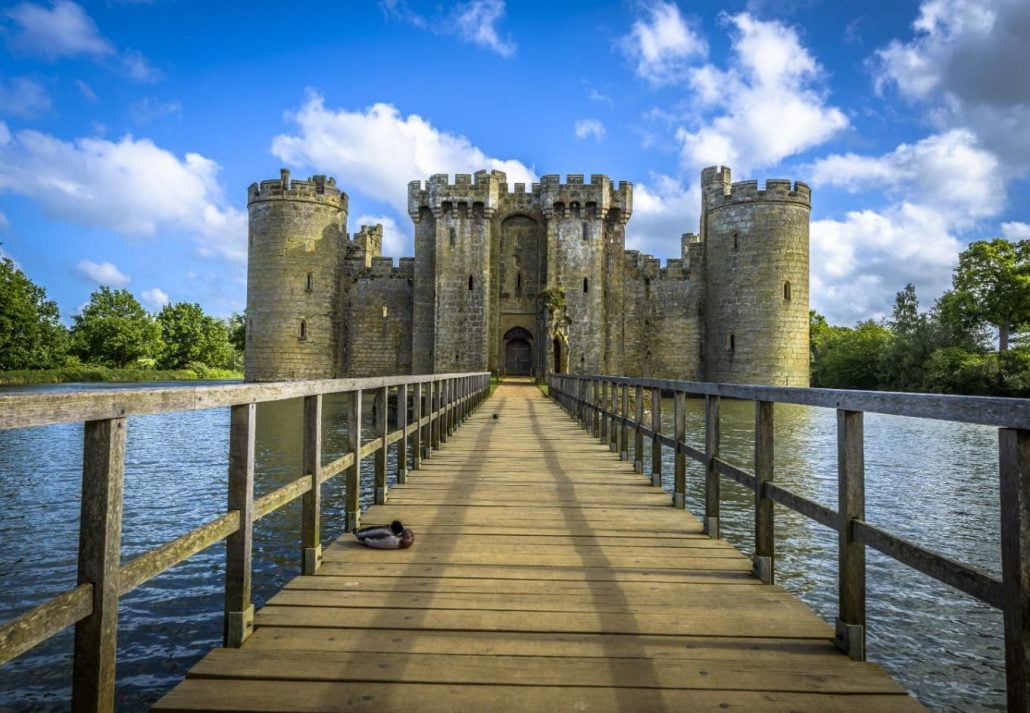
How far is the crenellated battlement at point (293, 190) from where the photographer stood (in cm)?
3388

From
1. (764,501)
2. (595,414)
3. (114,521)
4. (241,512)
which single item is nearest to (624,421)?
(595,414)

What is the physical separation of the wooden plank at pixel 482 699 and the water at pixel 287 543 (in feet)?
8.62

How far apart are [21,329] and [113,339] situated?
28.4ft

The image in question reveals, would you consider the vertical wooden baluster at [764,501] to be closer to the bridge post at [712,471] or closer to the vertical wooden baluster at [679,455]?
the bridge post at [712,471]

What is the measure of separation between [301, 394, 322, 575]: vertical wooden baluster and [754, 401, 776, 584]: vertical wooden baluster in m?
2.37

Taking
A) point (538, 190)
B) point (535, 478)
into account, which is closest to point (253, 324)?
point (538, 190)

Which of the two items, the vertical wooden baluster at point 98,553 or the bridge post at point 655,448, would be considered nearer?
Result: the vertical wooden baluster at point 98,553

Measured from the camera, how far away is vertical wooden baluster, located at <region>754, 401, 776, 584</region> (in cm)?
368

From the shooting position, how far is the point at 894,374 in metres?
36.4

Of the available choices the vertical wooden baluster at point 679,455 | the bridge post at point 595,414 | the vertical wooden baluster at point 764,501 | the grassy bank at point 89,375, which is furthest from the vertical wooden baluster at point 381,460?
the grassy bank at point 89,375

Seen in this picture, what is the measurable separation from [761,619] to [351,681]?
1833 millimetres

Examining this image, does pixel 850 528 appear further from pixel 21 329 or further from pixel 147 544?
pixel 21 329

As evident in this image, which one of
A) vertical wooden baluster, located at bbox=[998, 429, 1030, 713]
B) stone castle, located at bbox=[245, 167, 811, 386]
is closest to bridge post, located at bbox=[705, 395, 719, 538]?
vertical wooden baluster, located at bbox=[998, 429, 1030, 713]

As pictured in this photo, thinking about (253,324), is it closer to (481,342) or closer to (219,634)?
(481,342)
